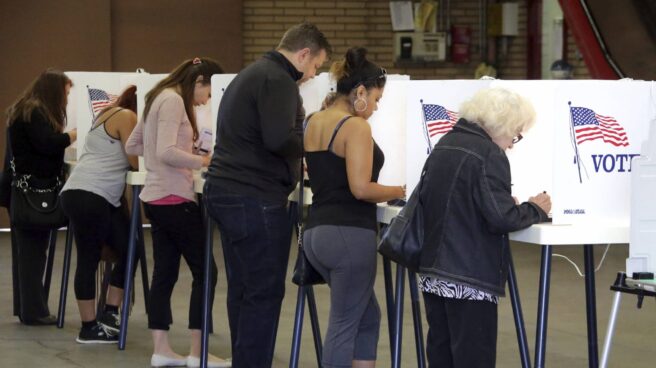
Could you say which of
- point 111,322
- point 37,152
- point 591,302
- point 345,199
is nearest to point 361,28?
point 37,152

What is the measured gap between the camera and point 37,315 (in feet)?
24.3

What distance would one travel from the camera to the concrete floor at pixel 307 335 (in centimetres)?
645

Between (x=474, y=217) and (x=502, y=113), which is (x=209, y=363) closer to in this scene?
(x=474, y=217)

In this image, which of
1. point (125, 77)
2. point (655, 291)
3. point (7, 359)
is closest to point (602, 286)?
point (125, 77)

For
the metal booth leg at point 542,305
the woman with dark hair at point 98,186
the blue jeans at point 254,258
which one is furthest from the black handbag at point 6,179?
the metal booth leg at point 542,305

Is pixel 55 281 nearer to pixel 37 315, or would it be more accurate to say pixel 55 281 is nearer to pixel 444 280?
pixel 37 315

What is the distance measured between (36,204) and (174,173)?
1.52m

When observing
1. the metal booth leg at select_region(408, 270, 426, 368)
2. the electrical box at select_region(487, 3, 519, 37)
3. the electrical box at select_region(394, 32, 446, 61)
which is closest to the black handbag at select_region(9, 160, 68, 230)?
the metal booth leg at select_region(408, 270, 426, 368)

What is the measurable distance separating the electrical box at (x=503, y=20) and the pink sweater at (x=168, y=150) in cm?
787

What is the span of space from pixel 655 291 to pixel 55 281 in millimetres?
6113

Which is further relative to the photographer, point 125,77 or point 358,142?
point 125,77

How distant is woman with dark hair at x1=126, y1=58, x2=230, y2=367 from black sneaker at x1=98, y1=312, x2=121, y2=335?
2.97 feet

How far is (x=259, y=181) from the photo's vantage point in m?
4.84

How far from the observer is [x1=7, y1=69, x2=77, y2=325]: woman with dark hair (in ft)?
22.7
